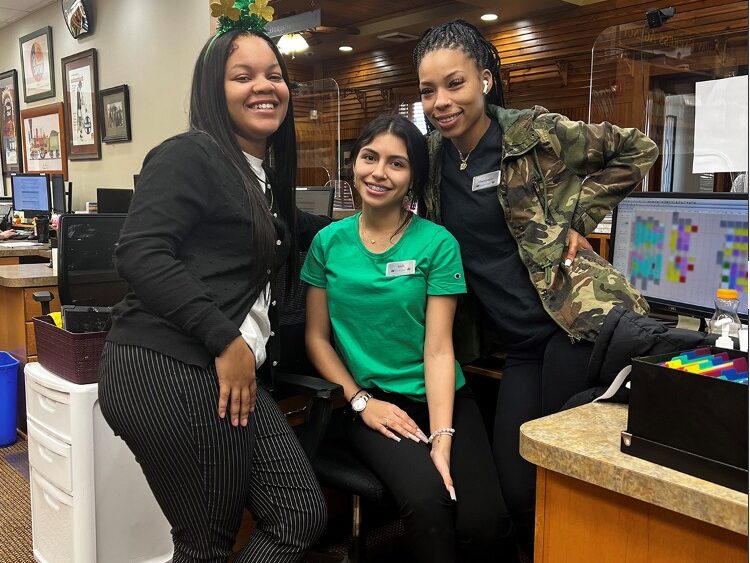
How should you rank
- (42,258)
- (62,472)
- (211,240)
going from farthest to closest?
1. (42,258)
2. (62,472)
3. (211,240)

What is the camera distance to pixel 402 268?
176 cm

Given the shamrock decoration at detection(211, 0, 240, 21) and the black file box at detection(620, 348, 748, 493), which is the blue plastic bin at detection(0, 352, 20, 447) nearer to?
the shamrock decoration at detection(211, 0, 240, 21)

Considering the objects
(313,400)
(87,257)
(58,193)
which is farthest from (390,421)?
(58,193)

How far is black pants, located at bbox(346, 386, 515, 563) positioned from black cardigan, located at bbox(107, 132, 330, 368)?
1.77 ft

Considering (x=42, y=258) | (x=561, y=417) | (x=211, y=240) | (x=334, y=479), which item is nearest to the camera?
(x=561, y=417)

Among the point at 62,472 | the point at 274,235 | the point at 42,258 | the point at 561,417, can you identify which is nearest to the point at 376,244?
the point at 274,235

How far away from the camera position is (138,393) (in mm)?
1330

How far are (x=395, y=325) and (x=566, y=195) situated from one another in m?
0.56

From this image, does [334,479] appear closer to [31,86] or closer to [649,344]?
[649,344]

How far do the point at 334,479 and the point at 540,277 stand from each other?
72cm

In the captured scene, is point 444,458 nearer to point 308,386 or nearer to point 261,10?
point 308,386

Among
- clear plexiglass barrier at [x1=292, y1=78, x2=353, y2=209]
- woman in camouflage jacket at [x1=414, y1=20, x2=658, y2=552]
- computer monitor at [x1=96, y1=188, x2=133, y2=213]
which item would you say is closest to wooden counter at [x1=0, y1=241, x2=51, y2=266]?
computer monitor at [x1=96, y1=188, x2=133, y2=213]

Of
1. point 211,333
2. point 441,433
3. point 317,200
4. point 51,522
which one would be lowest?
point 51,522

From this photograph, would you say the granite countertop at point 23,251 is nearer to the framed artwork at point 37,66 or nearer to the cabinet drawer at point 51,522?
the cabinet drawer at point 51,522
